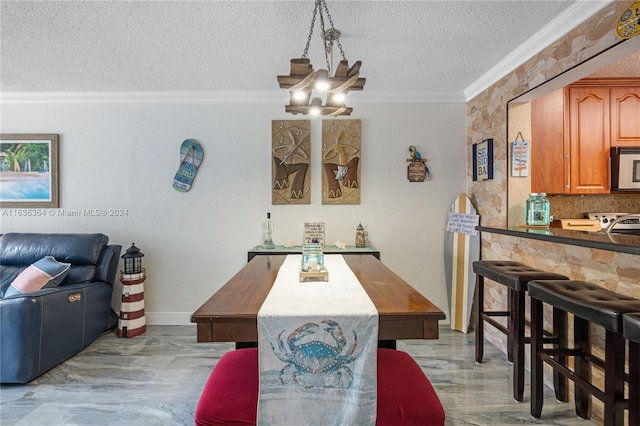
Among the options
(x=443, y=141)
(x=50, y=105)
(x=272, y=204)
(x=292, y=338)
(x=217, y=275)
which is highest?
(x=50, y=105)

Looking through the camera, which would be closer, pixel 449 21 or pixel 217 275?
pixel 449 21

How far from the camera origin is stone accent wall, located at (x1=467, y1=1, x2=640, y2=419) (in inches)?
71.0

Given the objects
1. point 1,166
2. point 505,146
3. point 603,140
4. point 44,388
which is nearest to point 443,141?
point 505,146

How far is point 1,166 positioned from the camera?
135 inches

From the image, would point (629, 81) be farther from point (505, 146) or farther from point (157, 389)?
point (157, 389)

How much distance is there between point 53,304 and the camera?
2445mm

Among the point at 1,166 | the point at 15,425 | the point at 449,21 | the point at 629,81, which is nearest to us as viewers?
the point at 15,425

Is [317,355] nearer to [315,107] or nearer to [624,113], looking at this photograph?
[315,107]

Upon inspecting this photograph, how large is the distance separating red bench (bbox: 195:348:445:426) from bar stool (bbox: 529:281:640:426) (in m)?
0.82

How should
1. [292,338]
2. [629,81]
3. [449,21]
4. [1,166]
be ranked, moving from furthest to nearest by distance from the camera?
[1,166]
[629,81]
[449,21]
[292,338]

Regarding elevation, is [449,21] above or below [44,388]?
above

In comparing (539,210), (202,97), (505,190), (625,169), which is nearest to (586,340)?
(539,210)

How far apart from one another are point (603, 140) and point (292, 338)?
133 inches

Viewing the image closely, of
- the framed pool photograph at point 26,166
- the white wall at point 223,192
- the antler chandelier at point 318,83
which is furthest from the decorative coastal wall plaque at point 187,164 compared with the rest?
the antler chandelier at point 318,83
